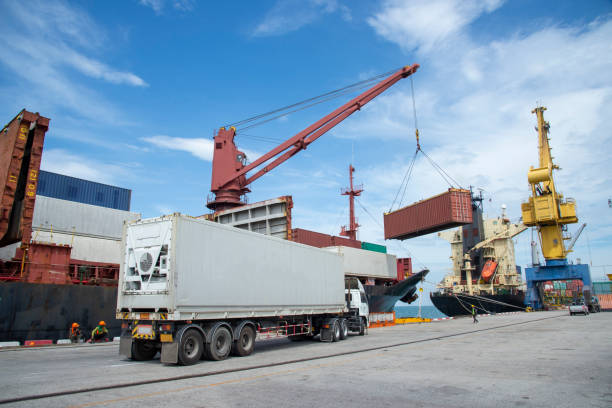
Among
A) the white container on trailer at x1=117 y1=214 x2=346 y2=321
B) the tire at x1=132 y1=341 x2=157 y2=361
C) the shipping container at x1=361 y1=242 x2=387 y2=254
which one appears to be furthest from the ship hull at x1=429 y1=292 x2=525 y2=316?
the tire at x1=132 y1=341 x2=157 y2=361

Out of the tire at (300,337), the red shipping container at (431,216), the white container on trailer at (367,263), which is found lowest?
the tire at (300,337)

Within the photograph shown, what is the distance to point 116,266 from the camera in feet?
76.8

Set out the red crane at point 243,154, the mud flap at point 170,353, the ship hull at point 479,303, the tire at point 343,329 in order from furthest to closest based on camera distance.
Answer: the ship hull at point 479,303 → the red crane at point 243,154 → the tire at point 343,329 → the mud flap at point 170,353

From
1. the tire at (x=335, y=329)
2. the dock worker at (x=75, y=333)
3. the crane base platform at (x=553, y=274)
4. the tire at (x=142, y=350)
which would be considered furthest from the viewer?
the crane base platform at (x=553, y=274)

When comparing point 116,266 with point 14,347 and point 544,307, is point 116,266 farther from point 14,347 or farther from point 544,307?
point 544,307

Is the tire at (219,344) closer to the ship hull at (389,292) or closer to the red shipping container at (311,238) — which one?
the red shipping container at (311,238)

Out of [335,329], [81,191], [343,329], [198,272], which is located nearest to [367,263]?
[343,329]

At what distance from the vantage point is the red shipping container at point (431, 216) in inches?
1201

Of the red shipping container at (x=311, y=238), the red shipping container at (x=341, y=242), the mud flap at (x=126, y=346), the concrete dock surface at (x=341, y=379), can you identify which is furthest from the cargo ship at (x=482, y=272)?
the mud flap at (x=126, y=346)

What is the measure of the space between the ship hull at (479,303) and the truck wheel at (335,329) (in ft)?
113

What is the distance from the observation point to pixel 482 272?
52.1 m

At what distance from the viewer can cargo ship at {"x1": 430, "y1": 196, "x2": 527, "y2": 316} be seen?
50.6 metres

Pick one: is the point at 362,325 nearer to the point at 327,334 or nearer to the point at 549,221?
the point at 327,334

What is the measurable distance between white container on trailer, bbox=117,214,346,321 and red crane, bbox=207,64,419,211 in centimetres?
1579
